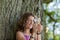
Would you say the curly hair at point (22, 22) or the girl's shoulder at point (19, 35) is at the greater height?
the curly hair at point (22, 22)

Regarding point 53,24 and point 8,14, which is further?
point 53,24

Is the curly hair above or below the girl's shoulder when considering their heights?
above

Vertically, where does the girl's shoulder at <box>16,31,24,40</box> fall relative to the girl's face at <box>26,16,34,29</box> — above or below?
Answer: below

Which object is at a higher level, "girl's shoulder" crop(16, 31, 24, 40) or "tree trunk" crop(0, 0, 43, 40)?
"tree trunk" crop(0, 0, 43, 40)

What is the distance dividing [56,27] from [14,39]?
104 centimetres

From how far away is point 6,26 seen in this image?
1280mm

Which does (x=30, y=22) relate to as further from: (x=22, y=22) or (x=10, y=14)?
(x=10, y=14)

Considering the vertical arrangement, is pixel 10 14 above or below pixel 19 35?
above

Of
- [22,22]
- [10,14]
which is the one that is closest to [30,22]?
[22,22]

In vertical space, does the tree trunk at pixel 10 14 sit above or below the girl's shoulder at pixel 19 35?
above

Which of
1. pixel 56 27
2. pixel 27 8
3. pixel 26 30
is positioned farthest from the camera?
pixel 56 27

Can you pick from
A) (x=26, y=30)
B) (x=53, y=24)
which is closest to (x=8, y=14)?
(x=26, y=30)

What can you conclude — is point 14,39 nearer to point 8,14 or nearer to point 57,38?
point 8,14

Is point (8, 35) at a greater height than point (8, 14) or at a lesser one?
lesser
